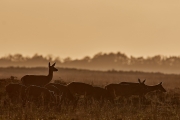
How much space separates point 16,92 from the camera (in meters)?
25.3

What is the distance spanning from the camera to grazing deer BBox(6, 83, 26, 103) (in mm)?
24594

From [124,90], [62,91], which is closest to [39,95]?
[62,91]

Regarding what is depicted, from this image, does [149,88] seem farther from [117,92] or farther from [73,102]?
[73,102]

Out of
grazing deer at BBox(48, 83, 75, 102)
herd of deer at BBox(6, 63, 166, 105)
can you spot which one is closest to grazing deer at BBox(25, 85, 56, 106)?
herd of deer at BBox(6, 63, 166, 105)

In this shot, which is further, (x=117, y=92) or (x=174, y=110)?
(x=117, y=92)

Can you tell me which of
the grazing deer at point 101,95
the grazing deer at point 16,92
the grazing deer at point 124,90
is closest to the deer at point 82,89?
the grazing deer at point 101,95

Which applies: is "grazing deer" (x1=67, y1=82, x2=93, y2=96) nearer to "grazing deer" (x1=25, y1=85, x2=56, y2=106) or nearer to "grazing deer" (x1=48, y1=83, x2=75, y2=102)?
"grazing deer" (x1=48, y1=83, x2=75, y2=102)

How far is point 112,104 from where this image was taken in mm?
25938

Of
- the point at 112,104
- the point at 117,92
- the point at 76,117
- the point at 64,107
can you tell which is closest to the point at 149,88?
the point at 117,92

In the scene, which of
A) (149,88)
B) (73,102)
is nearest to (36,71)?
(149,88)

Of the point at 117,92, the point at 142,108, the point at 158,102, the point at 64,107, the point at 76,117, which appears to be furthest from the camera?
the point at 117,92

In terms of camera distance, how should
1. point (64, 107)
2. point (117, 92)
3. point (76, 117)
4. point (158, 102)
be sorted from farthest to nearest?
1. point (117, 92)
2. point (158, 102)
3. point (64, 107)
4. point (76, 117)

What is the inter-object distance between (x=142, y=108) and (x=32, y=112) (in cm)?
623

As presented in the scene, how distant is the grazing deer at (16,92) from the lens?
2459 centimetres
